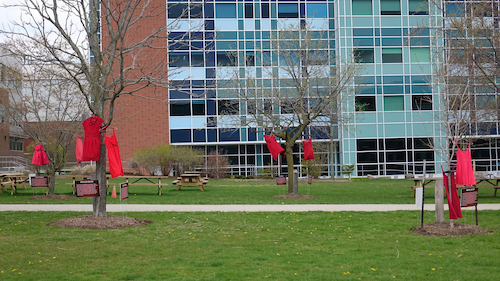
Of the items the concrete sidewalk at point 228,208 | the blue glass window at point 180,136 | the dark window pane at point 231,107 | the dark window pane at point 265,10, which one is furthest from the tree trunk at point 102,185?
the dark window pane at point 265,10

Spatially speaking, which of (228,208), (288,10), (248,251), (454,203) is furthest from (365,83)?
(248,251)

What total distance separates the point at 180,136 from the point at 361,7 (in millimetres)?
18782

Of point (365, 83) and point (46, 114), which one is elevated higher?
point (365, 83)

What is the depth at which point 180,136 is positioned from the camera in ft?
134

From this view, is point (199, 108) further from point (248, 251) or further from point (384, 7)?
point (248, 251)

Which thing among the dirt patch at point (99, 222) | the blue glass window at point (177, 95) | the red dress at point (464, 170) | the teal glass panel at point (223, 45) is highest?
the teal glass panel at point (223, 45)

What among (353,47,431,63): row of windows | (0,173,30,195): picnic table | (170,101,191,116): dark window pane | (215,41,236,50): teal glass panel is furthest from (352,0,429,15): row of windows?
(0,173,30,195): picnic table

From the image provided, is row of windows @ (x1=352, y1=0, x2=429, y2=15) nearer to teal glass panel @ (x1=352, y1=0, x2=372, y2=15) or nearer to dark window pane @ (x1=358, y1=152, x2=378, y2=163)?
teal glass panel @ (x1=352, y1=0, x2=372, y2=15)

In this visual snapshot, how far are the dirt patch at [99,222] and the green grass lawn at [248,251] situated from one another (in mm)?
392

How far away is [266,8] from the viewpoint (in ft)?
135

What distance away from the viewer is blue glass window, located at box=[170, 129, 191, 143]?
133ft

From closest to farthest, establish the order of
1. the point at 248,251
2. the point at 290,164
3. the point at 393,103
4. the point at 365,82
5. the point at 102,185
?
→ the point at 248,251 < the point at 102,185 < the point at 290,164 < the point at 365,82 < the point at 393,103

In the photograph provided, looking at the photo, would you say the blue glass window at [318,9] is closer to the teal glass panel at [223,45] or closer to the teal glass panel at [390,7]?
the teal glass panel at [390,7]

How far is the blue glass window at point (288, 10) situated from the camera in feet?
135
